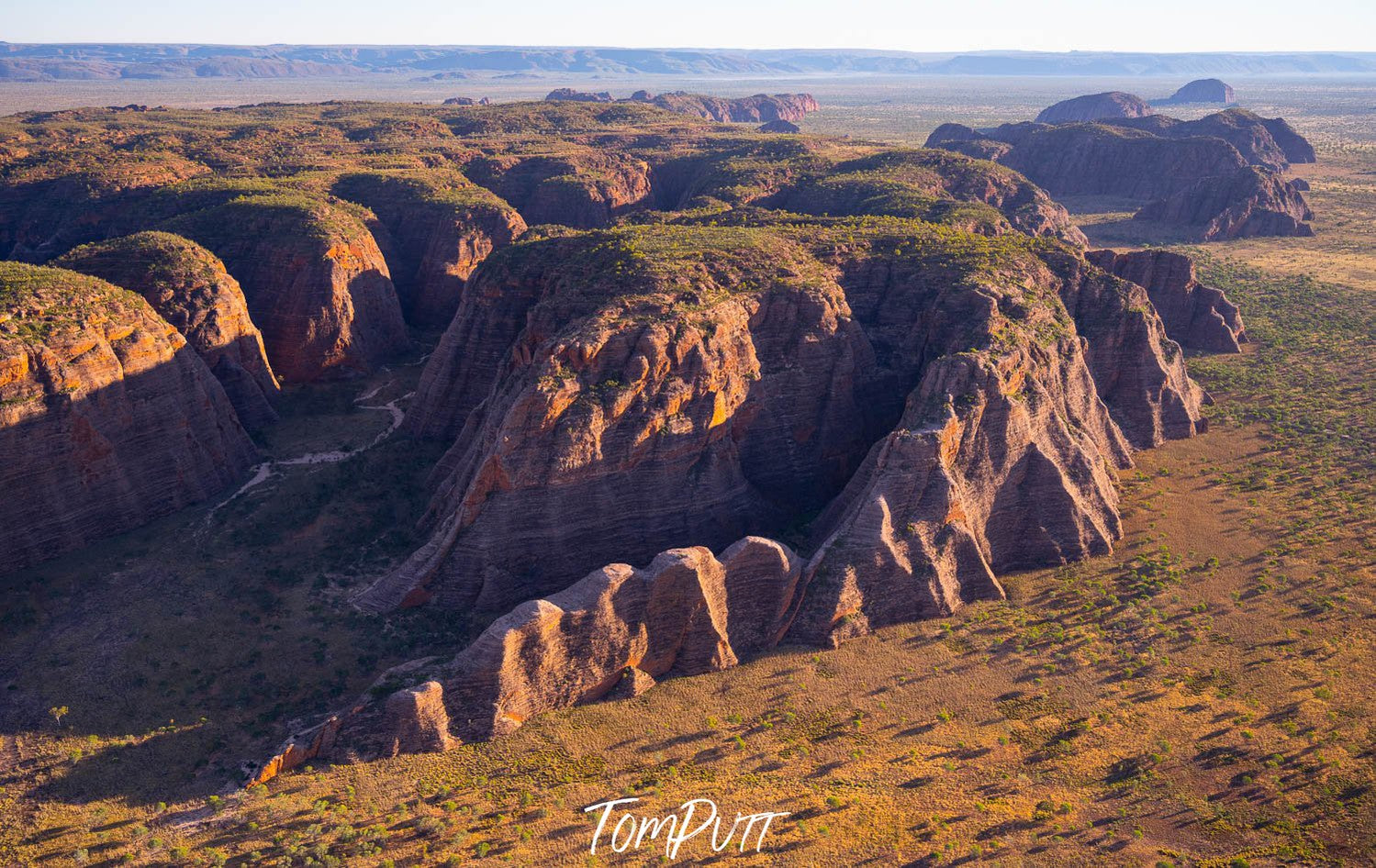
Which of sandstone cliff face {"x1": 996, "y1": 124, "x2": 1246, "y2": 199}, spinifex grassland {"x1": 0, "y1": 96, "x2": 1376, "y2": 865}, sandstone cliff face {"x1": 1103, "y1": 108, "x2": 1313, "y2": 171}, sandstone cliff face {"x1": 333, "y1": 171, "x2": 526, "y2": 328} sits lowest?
spinifex grassland {"x1": 0, "y1": 96, "x2": 1376, "y2": 865}

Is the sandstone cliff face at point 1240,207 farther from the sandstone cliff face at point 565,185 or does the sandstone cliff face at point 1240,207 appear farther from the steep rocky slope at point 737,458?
A: the steep rocky slope at point 737,458

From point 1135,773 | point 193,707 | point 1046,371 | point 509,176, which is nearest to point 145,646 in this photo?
point 193,707

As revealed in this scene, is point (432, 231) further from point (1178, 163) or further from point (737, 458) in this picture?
point (1178, 163)

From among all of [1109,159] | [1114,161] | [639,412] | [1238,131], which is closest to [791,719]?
[639,412]

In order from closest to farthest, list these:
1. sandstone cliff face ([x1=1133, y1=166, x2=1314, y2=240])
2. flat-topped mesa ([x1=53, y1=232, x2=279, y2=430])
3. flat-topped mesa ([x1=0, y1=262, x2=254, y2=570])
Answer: flat-topped mesa ([x1=0, y1=262, x2=254, y2=570])
flat-topped mesa ([x1=53, y1=232, x2=279, y2=430])
sandstone cliff face ([x1=1133, y1=166, x2=1314, y2=240])

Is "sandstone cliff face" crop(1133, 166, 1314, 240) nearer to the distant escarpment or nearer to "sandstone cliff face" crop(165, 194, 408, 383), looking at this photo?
the distant escarpment

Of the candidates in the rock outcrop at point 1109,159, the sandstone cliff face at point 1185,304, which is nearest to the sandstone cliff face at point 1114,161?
the rock outcrop at point 1109,159

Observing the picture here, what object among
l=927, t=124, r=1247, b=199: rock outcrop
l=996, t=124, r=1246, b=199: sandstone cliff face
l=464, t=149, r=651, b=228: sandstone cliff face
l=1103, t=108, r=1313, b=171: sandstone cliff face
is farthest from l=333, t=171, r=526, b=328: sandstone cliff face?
l=1103, t=108, r=1313, b=171: sandstone cliff face
